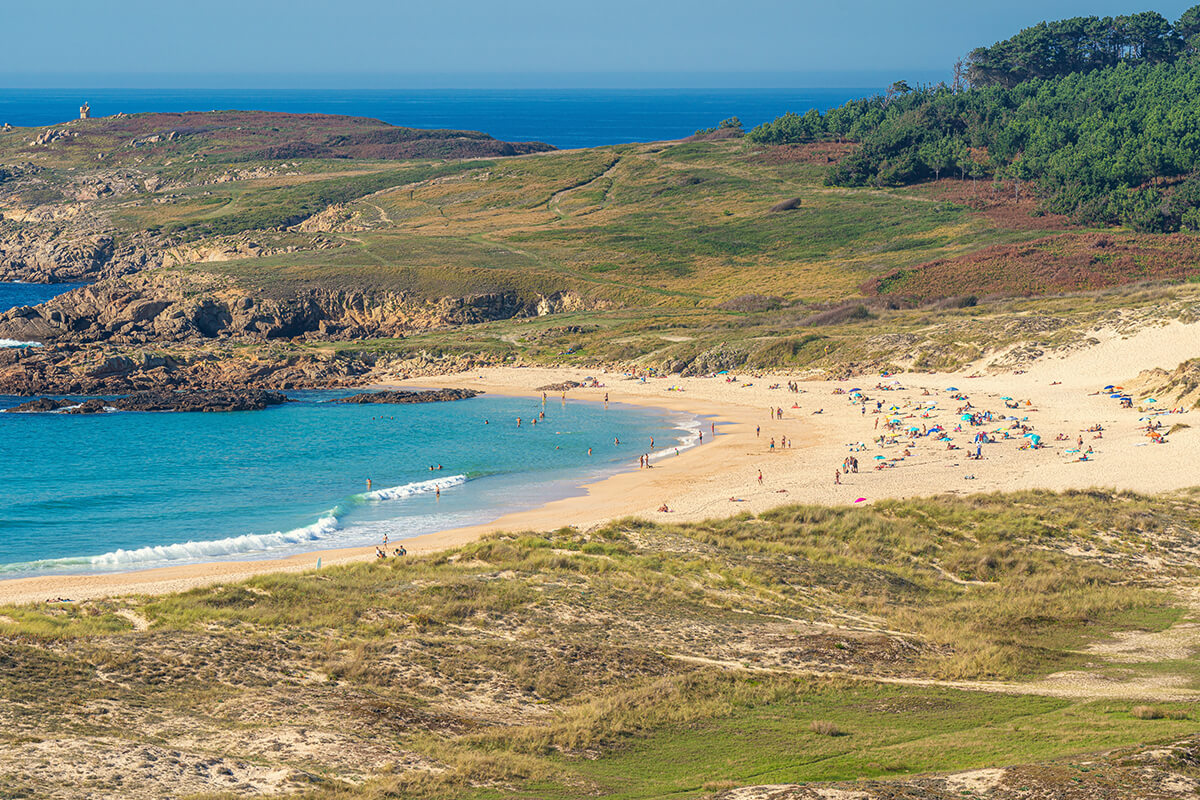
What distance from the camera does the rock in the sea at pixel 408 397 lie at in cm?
6962

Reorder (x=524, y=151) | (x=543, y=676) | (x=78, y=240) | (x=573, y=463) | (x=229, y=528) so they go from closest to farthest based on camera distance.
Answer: (x=543, y=676), (x=229, y=528), (x=573, y=463), (x=78, y=240), (x=524, y=151)

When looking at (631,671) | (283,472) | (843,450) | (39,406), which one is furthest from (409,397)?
(631,671)

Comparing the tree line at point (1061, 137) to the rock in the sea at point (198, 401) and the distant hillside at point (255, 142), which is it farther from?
the rock in the sea at point (198, 401)

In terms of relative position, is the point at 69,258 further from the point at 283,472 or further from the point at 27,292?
the point at 283,472

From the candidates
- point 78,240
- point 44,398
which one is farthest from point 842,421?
point 78,240

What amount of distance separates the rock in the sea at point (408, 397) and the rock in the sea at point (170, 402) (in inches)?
192

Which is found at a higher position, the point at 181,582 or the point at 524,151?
the point at 524,151

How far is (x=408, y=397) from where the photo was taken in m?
70.1

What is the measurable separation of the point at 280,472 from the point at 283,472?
0.14 m

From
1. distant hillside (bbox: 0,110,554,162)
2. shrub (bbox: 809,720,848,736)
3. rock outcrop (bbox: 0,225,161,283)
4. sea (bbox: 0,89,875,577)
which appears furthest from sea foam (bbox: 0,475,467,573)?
distant hillside (bbox: 0,110,554,162)

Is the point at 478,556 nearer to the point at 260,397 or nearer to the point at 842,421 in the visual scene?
the point at 842,421

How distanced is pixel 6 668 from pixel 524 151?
16675 centimetres

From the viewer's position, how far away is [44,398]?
2640 inches

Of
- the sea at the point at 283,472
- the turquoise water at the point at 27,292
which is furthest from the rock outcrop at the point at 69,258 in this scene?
the sea at the point at 283,472
